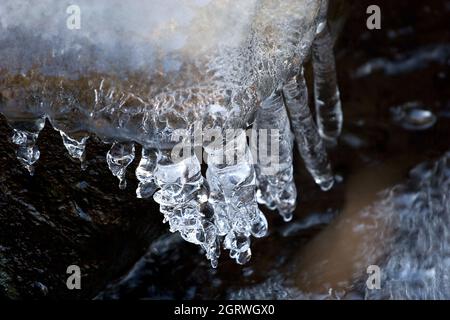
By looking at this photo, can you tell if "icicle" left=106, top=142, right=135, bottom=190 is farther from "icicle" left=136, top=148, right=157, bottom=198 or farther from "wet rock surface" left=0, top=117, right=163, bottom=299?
"wet rock surface" left=0, top=117, right=163, bottom=299

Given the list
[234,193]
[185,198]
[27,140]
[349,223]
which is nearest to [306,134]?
[349,223]

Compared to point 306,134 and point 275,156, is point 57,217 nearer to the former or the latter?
point 275,156

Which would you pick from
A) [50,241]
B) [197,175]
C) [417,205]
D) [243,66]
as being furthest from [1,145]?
[417,205]

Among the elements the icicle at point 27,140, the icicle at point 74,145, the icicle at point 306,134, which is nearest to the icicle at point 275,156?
the icicle at point 306,134

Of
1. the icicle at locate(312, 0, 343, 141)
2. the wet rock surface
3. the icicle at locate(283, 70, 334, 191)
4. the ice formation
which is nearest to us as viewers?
the ice formation

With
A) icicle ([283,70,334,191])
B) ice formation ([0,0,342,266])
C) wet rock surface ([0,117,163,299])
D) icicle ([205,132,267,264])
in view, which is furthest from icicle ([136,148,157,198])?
icicle ([283,70,334,191])
